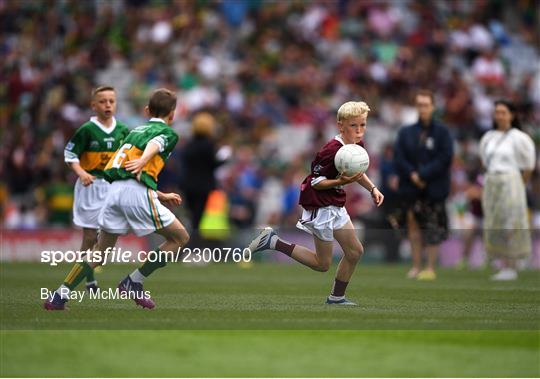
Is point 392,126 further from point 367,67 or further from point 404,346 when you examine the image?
point 404,346

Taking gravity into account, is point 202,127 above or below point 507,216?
above

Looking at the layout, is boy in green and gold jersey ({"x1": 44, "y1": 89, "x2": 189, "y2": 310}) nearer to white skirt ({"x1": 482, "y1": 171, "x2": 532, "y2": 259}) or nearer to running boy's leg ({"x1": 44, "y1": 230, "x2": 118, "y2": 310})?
running boy's leg ({"x1": 44, "y1": 230, "x2": 118, "y2": 310})

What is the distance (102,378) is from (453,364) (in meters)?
2.60

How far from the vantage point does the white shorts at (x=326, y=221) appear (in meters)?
12.9

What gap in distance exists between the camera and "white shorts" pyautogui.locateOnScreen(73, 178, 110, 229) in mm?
14439

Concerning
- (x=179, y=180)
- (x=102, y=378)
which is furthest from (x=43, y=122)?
(x=102, y=378)

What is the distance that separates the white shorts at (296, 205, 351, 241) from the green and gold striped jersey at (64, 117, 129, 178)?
99.0 inches

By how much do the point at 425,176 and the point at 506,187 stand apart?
1160 mm

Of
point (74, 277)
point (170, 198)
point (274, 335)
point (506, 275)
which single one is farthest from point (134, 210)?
point (506, 275)

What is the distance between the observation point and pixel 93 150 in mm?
14375

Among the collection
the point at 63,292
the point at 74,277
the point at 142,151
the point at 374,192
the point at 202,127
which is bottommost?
the point at 63,292

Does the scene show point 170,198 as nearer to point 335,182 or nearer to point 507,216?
point 335,182

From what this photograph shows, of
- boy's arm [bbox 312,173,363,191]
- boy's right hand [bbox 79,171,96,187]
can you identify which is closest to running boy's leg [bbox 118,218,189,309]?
boy's right hand [bbox 79,171,96,187]

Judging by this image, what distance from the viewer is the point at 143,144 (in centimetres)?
1251
